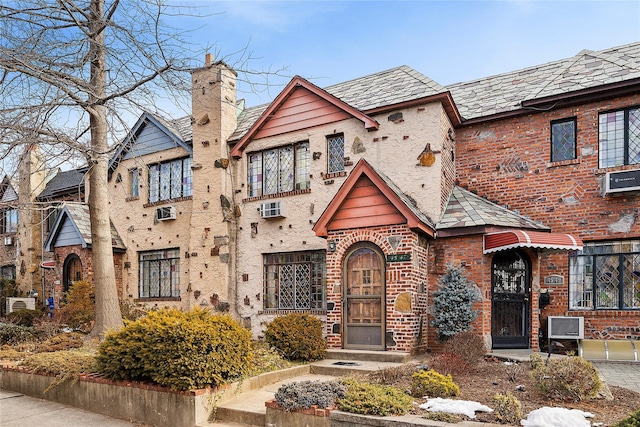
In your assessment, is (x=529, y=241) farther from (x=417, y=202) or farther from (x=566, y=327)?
(x=417, y=202)

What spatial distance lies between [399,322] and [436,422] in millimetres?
4812

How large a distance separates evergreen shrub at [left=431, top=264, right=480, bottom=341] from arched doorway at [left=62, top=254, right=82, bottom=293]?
13357 mm

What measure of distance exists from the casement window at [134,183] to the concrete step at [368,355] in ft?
34.0

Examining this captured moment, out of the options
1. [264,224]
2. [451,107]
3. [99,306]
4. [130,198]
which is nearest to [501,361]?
[451,107]

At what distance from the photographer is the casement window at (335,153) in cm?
1318

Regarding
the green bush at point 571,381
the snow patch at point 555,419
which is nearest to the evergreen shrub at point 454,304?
the green bush at point 571,381

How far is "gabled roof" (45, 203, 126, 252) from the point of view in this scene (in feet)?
56.2

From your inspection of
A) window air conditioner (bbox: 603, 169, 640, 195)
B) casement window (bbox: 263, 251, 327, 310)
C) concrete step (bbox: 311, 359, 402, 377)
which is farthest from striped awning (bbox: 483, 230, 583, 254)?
casement window (bbox: 263, 251, 327, 310)

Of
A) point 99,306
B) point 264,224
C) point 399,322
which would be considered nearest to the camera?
point 399,322

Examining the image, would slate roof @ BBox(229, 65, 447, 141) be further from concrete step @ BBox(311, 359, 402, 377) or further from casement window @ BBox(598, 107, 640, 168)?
concrete step @ BBox(311, 359, 402, 377)

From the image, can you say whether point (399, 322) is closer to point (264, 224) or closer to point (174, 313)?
point (174, 313)

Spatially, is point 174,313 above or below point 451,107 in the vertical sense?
below

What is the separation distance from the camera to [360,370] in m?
8.88

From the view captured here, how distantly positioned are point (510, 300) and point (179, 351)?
7586mm
